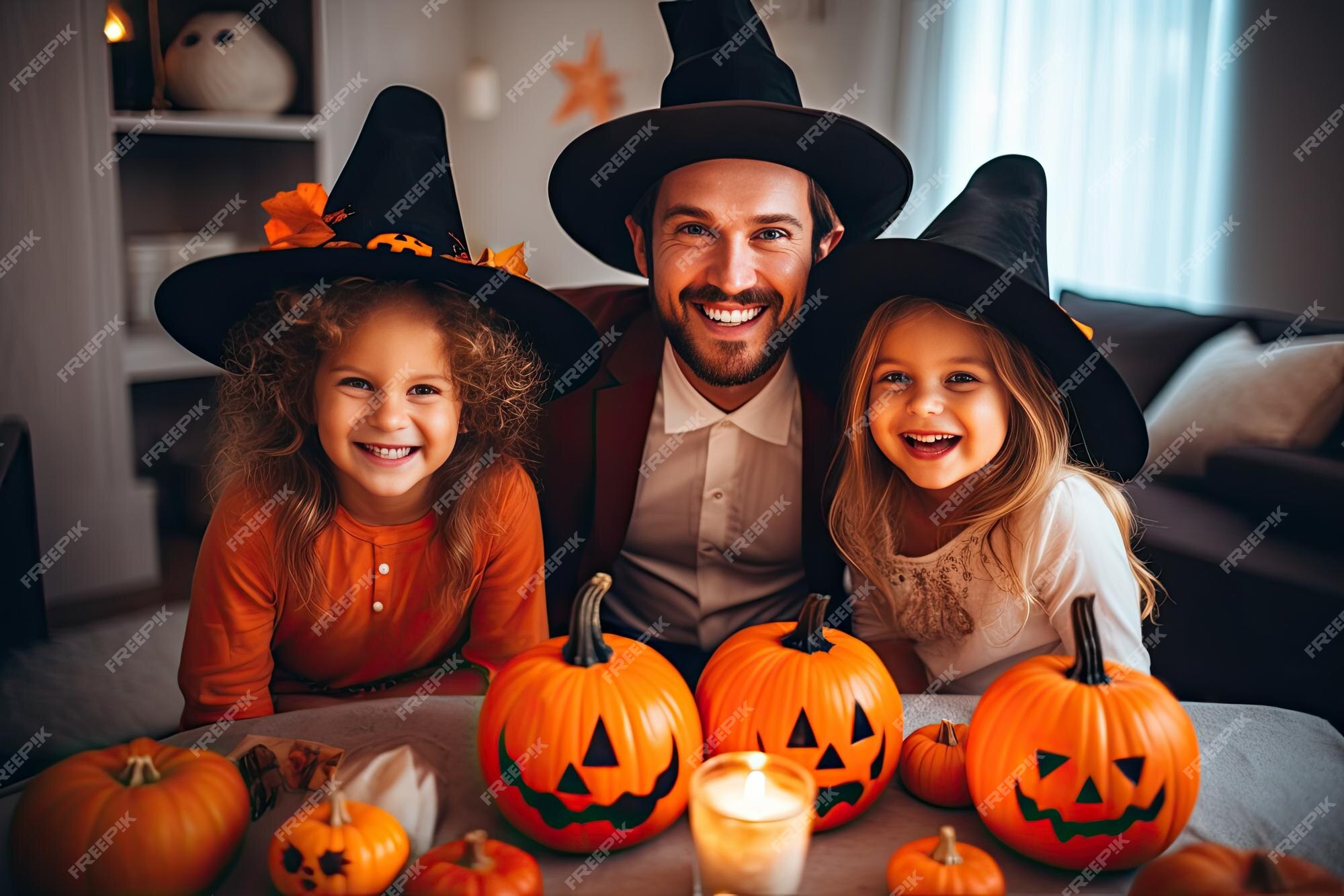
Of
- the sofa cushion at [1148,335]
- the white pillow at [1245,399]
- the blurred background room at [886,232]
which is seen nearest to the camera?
the white pillow at [1245,399]

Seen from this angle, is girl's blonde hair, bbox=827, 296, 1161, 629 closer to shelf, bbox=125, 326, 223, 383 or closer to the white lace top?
the white lace top

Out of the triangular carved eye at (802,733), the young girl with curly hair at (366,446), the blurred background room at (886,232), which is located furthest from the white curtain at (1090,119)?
the triangular carved eye at (802,733)

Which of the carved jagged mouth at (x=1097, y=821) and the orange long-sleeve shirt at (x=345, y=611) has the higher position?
the orange long-sleeve shirt at (x=345, y=611)

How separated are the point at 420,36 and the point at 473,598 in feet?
9.06

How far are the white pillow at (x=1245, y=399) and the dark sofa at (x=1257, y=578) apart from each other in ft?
0.17

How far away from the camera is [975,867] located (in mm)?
795

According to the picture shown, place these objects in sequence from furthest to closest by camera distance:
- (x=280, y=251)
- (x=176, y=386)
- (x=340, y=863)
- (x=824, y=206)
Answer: (x=176, y=386), (x=824, y=206), (x=280, y=251), (x=340, y=863)

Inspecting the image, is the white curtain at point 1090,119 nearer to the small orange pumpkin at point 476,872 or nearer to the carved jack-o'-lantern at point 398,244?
the carved jack-o'-lantern at point 398,244

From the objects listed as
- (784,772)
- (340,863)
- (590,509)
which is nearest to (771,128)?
(590,509)

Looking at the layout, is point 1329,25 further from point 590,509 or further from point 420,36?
point 420,36

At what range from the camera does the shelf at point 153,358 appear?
109 inches

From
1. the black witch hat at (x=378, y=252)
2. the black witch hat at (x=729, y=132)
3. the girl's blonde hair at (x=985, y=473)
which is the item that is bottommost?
the girl's blonde hair at (x=985, y=473)

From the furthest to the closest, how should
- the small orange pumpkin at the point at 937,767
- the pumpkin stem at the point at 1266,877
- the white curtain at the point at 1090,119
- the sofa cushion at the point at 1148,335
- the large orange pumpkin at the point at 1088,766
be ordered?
1. the white curtain at the point at 1090,119
2. the sofa cushion at the point at 1148,335
3. the small orange pumpkin at the point at 937,767
4. the large orange pumpkin at the point at 1088,766
5. the pumpkin stem at the point at 1266,877

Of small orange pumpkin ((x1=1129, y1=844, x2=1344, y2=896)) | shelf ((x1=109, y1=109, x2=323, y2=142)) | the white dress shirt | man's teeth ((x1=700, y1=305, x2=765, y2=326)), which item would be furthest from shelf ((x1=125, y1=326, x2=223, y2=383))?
small orange pumpkin ((x1=1129, y1=844, x2=1344, y2=896))
